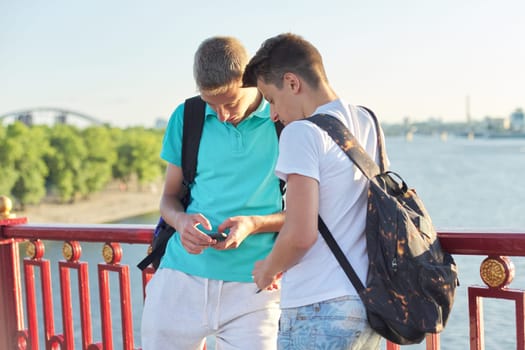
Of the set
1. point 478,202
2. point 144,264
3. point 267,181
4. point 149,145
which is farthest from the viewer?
point 149,145

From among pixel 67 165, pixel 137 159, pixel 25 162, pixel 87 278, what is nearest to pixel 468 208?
pixel 25 162

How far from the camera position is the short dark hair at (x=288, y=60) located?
1.74 m

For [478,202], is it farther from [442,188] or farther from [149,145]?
[149,145]

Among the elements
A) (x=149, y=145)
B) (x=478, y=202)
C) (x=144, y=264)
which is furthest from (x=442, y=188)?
(x=144, y=264)

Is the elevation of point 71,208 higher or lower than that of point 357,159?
lower

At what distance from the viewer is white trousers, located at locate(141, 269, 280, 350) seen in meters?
2.15

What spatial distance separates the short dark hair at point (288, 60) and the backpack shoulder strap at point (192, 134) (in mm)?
460

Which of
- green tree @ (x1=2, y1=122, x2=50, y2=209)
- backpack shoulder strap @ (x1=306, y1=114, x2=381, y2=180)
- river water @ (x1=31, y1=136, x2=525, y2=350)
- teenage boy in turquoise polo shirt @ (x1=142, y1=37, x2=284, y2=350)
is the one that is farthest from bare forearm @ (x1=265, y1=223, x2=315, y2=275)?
green tree @ (x1=2, y1=122, x2=50, y2=209)

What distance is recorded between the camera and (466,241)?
2006 millimetres

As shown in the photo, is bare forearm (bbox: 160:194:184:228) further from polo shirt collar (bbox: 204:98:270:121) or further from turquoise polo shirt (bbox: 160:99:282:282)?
polo shirt collar (bbox: 204:98:270:121)

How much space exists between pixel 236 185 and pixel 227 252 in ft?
0.68

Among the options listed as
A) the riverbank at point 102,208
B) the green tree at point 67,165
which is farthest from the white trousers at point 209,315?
the green tree at point 67,165

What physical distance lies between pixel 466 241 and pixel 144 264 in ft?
3.43

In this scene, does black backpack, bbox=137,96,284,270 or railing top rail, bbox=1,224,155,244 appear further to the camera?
railing top rail, bbox=1,224,155,244
